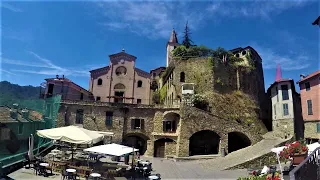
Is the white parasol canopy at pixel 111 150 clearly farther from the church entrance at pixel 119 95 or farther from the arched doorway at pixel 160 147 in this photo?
the church entrance at pixel 119 95

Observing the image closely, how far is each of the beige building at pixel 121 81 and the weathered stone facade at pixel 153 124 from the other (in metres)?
5.61

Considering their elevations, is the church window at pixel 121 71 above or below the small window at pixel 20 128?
above

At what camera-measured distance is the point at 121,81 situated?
1492 inches

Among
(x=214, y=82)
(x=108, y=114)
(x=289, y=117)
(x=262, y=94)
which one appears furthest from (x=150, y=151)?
(x=262, y=94)

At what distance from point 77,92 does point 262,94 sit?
31909mm

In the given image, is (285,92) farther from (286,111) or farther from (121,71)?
(121,71)

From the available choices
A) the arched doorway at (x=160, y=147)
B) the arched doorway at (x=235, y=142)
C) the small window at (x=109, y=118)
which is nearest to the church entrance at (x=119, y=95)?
the small window at (x=109, y=118)

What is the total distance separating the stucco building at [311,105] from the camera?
2531cm

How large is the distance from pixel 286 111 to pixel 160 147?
16.4 metres

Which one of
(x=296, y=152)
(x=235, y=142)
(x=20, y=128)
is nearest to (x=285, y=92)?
(x=235, y=142)

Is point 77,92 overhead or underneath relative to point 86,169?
overhead

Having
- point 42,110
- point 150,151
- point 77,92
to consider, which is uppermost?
point 77,92

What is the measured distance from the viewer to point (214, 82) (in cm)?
3691

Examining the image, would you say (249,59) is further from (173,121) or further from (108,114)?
(108,114)
